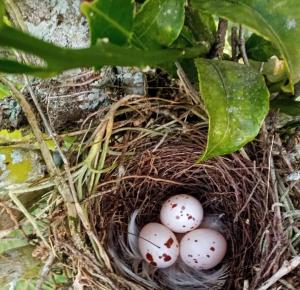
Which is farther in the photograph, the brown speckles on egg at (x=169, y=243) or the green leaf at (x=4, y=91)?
the brown speckles on egg at (x=169, y=243)

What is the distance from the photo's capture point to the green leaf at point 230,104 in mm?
730

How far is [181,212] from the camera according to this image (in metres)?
1.07

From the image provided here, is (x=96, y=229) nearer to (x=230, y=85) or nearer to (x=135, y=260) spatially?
(x=135, y=260)

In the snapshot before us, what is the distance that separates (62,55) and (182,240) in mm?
703

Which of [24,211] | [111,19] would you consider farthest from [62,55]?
[24,211]

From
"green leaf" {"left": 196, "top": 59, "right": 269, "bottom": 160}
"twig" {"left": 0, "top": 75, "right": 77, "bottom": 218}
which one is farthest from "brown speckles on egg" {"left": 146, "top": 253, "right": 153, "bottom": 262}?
"green leaf" {"left": 196, "top": 59, "right": 269, "bottom": 160}

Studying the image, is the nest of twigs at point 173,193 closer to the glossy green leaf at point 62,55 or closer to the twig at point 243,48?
the twig at point 243,48

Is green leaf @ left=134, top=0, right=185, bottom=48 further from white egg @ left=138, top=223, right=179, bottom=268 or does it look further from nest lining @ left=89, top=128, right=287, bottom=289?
white egg @ left=138, top=223, right=179, bottom=268

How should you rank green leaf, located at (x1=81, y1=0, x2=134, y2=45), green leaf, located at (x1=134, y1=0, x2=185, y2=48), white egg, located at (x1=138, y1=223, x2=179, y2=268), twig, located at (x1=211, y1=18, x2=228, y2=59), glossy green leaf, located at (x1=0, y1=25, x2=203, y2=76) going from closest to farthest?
glossy green leaf, located at (x1=0, y1=25, x2=203, y2=76), green leaf, located at (x1=81, y1=0, x2=134, y2=45), green leaf, located at (x1=134, y1=0, x2=185, y2=48), twig, located at (x1=211, y1=18, x2=228, y2=59), white egg, located at (x1=138, y1=223, x2=179, y2=268)

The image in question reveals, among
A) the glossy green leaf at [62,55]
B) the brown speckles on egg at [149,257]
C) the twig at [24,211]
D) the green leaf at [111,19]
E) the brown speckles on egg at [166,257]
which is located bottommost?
the brown speckles on egg at [166,257]

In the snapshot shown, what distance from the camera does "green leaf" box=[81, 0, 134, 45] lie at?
601 mm

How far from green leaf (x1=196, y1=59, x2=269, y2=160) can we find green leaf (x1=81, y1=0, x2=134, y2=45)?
0.13 meters

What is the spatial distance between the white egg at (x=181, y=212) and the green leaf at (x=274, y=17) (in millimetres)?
423

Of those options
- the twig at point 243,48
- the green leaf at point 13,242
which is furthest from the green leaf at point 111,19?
the green leaf at point 13,242
